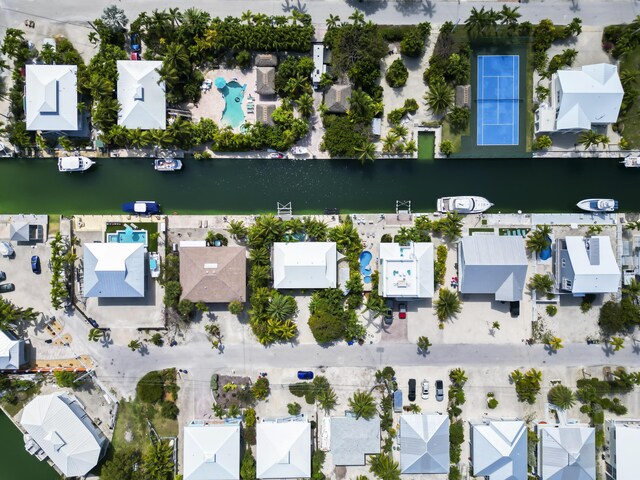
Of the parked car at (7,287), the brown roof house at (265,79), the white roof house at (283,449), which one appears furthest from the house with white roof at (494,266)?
the parked car at (7,287)

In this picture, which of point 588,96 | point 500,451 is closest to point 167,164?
point 588,96

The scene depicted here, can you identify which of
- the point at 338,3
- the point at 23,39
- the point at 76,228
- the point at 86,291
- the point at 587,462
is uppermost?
the point at 338,3

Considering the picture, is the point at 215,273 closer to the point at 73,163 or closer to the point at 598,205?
the point at 73,163

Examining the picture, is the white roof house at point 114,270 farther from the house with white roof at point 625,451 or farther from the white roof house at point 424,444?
the house with white roof at point 625,451

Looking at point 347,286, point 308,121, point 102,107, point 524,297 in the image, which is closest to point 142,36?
point 102,107

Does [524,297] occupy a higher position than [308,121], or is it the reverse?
[308,121]

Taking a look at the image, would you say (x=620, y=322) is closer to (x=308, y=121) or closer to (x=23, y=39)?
(x=308, y=121)
